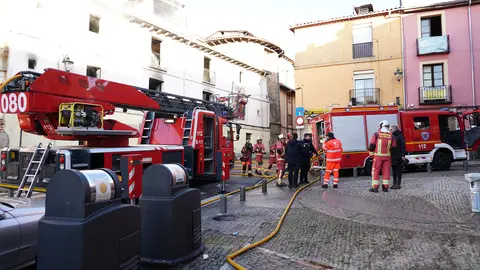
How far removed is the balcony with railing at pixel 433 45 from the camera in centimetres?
2088

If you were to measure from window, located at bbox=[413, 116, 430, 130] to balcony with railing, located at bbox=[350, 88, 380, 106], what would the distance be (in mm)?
9447

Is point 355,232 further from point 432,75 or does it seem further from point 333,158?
point 432,75

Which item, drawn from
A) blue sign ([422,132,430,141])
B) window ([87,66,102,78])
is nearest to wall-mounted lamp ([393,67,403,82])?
blue sign ([422,132,430,141])

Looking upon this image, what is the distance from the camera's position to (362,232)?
4957 millimetres

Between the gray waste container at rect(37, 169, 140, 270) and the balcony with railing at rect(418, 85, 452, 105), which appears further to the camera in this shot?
the balcony with railing at rect(418, 85, 452, 105)

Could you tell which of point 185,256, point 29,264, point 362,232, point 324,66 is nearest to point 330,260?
point 362,232

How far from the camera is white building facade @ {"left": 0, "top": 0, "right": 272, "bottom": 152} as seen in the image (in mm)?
14500

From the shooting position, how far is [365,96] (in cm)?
2256

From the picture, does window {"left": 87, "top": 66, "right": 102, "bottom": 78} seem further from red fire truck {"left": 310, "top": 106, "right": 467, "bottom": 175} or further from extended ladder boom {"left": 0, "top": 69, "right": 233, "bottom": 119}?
red fire truck {"left": 310, "top": 106, "right": 467, "bottom": 175}

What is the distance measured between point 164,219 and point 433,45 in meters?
22.5

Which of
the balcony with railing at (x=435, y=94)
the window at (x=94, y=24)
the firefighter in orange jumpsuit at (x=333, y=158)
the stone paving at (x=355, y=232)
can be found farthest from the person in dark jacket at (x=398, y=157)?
the window at (x=94, y=24)

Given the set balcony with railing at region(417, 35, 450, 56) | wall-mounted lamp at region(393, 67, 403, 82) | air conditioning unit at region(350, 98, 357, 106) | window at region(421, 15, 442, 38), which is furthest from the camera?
air conditioning unit at region(350, 98, 357, 106)

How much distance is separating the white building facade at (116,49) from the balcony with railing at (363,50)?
984 centimetres

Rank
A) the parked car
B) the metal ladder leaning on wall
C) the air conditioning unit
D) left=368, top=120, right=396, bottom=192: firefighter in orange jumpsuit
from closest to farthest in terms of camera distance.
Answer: the parked car
the metal ladder leaning on wall
left=368, top=120, right=396, bottom=192: firefighter in orange jumpsuit
the air conditioning unit
